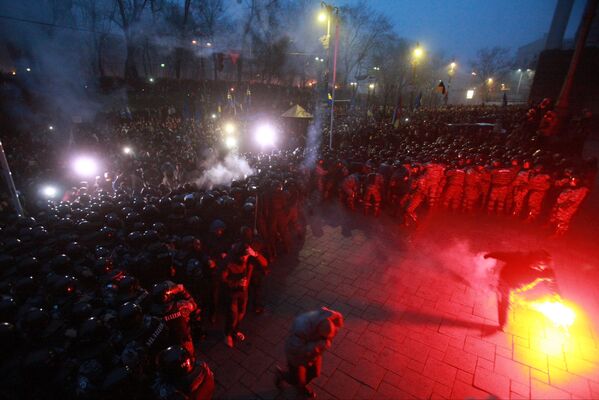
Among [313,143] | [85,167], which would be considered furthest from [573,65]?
[85,167]

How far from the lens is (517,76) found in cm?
5503

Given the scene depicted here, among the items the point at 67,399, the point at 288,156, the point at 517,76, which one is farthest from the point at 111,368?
the point at 517,76

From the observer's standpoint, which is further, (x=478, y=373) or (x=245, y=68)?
(x=245, y=68)

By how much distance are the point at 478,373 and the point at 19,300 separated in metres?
6.07

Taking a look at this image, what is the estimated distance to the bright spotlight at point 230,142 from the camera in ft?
48.8

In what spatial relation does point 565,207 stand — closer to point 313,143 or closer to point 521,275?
point 521,275

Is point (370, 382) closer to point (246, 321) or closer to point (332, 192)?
point (246, 321)

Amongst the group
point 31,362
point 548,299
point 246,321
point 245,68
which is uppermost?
point 245,68

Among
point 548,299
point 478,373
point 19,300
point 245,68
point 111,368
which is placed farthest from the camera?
point 245,68

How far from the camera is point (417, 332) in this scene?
16.2ft

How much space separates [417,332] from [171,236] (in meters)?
4.56

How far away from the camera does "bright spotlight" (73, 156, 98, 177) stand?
35.2ft

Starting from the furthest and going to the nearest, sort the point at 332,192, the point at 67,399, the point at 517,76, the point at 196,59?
1. the point at 517,76
2. the point at 196,59
3. the point at 332,192
4. the point at 67,399

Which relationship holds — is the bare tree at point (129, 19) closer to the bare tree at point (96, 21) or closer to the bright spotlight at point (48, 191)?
the bare tree at point (96, 21)
